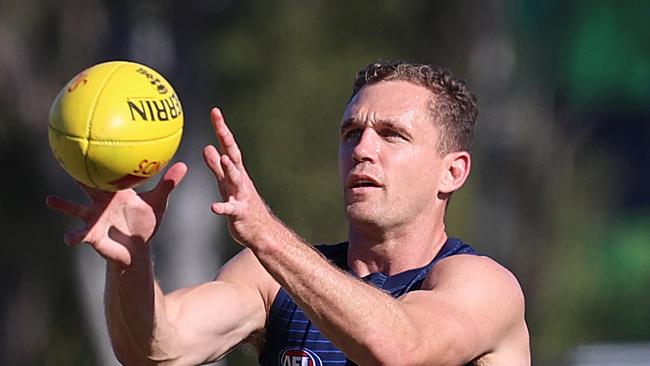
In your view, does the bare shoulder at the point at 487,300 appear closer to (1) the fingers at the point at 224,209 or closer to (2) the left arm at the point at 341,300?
(2) the left arm at the point at 341,300

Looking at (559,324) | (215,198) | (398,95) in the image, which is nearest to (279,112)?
(215,198)

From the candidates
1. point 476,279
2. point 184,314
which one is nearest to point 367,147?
point 476,279

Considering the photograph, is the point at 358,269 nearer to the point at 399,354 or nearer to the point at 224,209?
the point at 399,354

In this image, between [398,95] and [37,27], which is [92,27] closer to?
[37,27]

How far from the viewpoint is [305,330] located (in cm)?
675

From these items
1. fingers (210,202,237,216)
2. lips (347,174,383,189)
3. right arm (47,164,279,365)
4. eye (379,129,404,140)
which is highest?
fingers (210,202,237,216)

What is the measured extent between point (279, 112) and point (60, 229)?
11.7ft

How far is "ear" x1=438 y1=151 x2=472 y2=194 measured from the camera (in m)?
7.17

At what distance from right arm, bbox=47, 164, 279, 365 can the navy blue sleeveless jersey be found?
10 cm

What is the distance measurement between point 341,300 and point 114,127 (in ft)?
3.48

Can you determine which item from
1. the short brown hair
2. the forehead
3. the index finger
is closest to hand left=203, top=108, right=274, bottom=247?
the index finger

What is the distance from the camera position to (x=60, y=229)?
→ 22469 millimetres

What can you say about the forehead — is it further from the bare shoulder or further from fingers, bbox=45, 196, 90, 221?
fingers, bbox=45, 196, 90, 221

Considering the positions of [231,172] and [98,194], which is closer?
[231,172]
